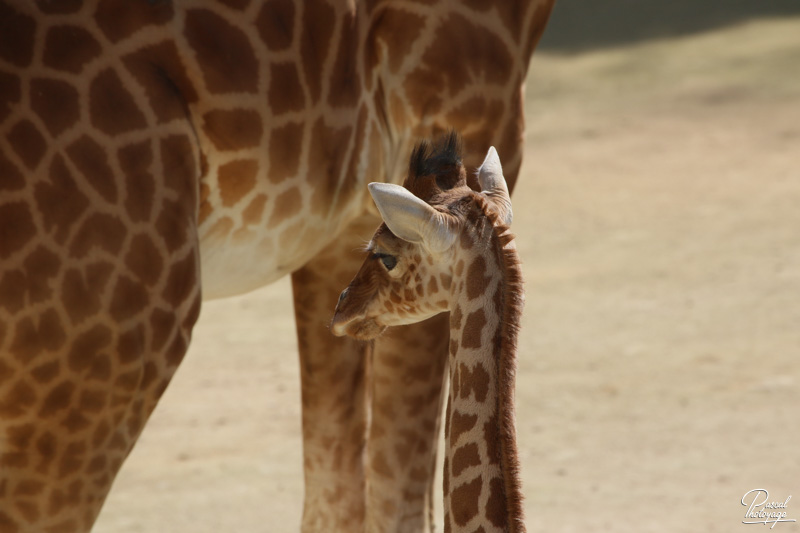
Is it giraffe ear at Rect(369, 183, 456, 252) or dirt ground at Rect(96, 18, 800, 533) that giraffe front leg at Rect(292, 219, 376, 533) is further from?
giraffe ear at Rect(369, 183, 456, 252)

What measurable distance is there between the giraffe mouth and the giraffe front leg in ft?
3.58

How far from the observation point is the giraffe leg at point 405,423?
386 cm

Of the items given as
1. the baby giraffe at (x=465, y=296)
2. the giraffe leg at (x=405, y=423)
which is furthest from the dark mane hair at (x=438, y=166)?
the giraffe leg at (x=405, y=423)

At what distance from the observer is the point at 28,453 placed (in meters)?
2.65

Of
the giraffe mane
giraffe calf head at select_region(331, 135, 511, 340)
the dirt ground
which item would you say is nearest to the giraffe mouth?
giraffe calf head at select_region(331, 135, 511, 340)

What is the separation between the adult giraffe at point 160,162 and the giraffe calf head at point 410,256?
15.6 inches

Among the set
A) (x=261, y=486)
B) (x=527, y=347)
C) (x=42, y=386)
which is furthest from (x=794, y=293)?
(x=42, y=386)

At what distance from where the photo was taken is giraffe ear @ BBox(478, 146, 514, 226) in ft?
8.81

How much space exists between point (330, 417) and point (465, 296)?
1.61 metres

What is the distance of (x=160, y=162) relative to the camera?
2725 millimetres

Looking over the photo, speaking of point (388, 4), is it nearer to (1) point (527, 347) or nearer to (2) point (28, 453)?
(2) point (28, 453)

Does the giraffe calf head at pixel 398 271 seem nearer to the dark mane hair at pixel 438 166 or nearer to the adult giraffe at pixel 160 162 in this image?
the dark mane hair at pixel 438 166

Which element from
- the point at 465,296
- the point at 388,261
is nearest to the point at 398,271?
the point at 388,261

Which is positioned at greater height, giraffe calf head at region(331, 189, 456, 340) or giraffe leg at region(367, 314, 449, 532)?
giraffe leg at region(367, 314, 449, 532)
